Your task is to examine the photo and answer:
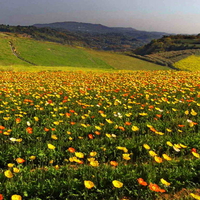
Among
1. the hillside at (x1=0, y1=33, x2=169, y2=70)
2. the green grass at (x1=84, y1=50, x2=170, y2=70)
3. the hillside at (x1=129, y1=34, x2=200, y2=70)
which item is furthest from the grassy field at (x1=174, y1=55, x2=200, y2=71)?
the hillside at (x1=0, y1=33, x2=169, y2=70)

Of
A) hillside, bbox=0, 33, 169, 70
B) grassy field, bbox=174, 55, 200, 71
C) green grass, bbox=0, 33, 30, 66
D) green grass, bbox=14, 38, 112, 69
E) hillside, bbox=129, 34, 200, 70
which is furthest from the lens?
hillside, bbox=129, 34, 200, 70

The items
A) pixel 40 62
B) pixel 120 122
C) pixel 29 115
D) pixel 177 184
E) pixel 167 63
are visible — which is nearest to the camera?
pixel 177 184

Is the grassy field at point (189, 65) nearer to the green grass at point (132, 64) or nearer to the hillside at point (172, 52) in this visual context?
the hillside at point (172, 52)

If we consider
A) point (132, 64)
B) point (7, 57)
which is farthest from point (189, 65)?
point (7, 57)

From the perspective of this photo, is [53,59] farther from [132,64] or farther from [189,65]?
[189,65]

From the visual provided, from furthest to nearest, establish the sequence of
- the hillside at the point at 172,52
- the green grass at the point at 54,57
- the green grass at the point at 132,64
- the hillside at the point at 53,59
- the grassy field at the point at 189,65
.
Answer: the hillside at the point at 172,52, the green grass at the point at 54,57, the hillside at the point at 53,59, the green grass at the point at 132,64, the grassy field at the point at 189,65

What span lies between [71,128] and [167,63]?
69772 millimetres

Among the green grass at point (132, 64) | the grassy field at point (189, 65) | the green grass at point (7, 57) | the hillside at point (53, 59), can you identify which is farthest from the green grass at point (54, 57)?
the grassy field at point (189, 65)

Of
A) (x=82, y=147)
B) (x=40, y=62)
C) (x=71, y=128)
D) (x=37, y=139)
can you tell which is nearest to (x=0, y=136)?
(x=37, y=139)

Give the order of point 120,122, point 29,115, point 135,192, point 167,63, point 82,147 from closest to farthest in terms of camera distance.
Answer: point 135,192 < point 82,147 < point 120,122 < point 29,115 < point 167,63

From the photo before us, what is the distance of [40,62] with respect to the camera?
6519 cm

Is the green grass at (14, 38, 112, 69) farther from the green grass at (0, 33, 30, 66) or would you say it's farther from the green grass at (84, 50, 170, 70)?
the green grass at (0, 33, 30, 66)

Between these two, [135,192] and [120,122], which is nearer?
[135,192]

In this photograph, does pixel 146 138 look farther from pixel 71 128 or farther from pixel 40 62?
pixel 40 62
